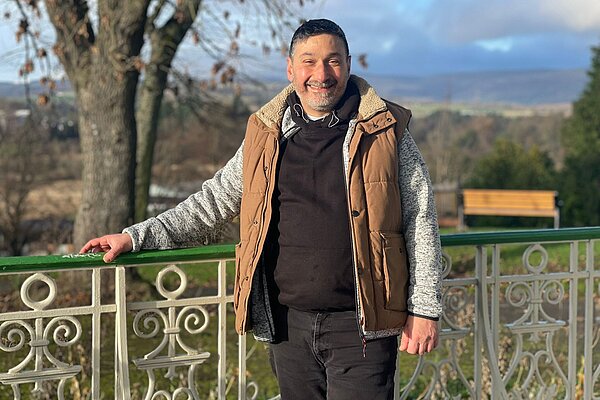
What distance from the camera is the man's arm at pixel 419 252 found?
2.70 m

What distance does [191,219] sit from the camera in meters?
3.13

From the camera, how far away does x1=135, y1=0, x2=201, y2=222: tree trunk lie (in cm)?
984

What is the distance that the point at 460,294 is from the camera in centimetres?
396

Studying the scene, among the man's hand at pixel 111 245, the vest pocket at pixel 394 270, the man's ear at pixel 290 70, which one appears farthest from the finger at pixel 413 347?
the man's hand at pixel 111 245

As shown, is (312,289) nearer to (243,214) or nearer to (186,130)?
(243,214)

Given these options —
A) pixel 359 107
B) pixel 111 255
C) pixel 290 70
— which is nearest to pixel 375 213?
pixel 359 107

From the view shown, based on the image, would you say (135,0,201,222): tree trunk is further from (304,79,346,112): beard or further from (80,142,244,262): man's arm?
(304,79,346,112): beard

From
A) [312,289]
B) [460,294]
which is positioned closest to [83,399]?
[460,294]

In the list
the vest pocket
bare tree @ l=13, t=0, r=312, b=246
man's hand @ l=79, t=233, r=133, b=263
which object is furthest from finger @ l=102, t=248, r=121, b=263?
bare tree @ l=13, t=0, r=312, b=246

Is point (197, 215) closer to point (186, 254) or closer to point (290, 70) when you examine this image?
point (186, 254)

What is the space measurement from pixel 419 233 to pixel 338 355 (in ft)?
1.65

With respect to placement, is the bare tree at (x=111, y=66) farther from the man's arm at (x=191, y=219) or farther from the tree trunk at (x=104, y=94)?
the man's arm at (x=191, y=219)

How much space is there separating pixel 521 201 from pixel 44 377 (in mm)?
17818

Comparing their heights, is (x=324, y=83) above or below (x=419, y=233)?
above
